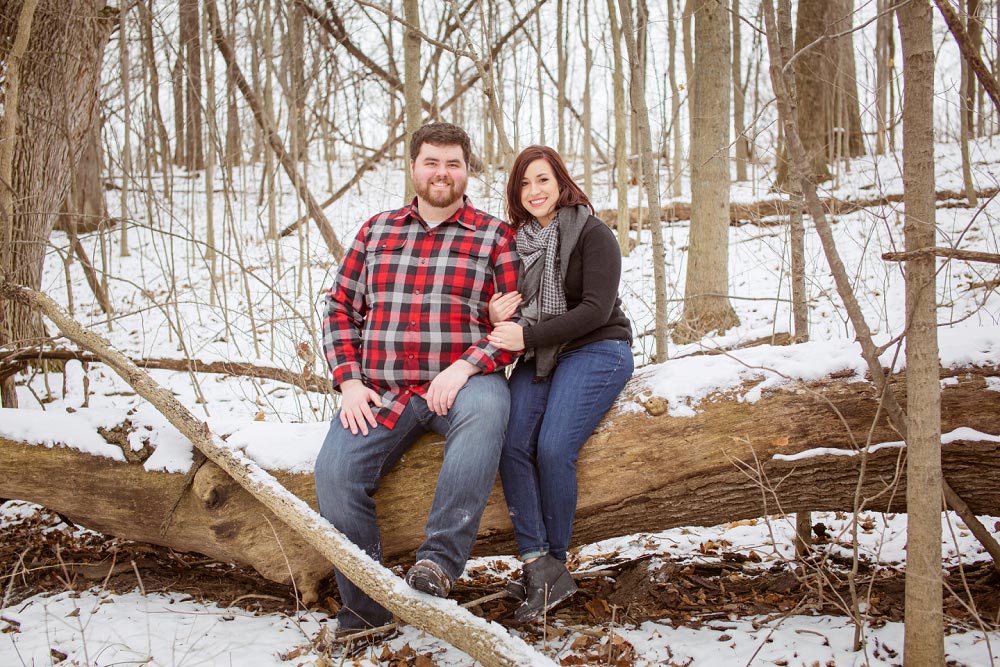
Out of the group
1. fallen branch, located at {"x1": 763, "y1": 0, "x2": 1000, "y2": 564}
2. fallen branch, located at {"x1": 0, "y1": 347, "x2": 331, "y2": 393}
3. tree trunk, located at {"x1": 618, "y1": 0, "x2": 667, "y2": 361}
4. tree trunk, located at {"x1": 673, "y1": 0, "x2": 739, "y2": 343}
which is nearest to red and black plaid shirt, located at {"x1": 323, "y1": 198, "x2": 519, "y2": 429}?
tree trunk, located at {"x1": 618, "y1": 0, "x2": 667, "y2": 361}

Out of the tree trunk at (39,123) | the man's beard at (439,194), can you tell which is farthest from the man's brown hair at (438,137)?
the tree trunk at (39,123)

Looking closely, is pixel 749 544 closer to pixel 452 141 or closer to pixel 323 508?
pixel 323 508

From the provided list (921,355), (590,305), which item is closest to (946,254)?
(921,355)

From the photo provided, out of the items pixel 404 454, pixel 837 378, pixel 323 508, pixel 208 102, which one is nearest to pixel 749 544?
pixel 837 378

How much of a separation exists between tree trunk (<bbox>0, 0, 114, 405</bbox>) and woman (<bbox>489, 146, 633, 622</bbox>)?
340cm

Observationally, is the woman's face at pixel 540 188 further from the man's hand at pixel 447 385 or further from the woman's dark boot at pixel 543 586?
the woman's dark boot at pixel 543 586

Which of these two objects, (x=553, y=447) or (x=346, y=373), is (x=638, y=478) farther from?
(x=346, y=373)

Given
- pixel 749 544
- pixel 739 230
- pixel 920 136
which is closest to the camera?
pixel 920 136

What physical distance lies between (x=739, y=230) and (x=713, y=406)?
28.6 ft

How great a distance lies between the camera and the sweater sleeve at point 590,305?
272cm

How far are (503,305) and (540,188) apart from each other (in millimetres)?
533

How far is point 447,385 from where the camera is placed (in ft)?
8.82

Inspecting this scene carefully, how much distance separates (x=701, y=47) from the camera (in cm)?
648

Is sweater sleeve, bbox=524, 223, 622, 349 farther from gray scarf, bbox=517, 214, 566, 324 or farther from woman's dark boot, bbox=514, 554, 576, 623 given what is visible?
woman's dark boot, bbox=514, 554, 576, 623
